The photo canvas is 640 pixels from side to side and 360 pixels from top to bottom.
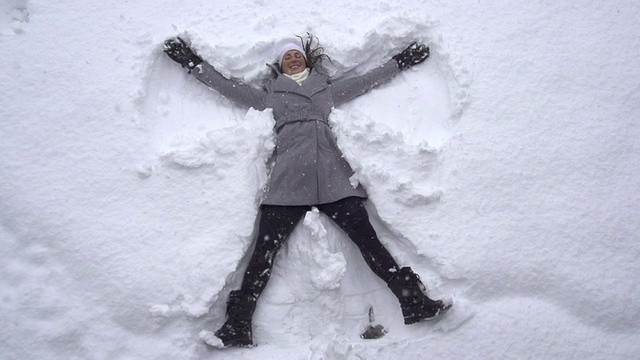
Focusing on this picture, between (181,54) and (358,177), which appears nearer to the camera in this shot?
(358,177)

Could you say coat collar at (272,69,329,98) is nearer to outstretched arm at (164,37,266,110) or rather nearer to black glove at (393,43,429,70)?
outstretched arm at (164,37,266,110)

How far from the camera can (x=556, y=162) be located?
288 centimetres

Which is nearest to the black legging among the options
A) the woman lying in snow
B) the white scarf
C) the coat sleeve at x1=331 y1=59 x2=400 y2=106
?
the woman lying in snow

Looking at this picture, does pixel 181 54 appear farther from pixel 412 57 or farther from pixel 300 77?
pixel 412 57

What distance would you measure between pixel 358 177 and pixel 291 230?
19.6 inches

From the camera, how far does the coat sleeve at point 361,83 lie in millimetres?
3133

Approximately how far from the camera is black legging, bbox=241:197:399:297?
2635mm

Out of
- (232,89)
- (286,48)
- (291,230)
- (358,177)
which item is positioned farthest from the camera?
(286,48)

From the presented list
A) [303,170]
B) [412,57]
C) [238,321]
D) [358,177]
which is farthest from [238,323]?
[412,57]

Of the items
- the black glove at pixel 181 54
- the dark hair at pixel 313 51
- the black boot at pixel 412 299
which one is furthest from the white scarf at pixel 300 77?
the black boot at pixel 412 299

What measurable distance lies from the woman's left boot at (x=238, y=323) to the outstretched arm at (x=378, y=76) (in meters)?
1.34

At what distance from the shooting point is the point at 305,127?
115 inches

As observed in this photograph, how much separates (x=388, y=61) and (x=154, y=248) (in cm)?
189

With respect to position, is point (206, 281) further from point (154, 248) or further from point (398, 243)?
point (398, 243)
